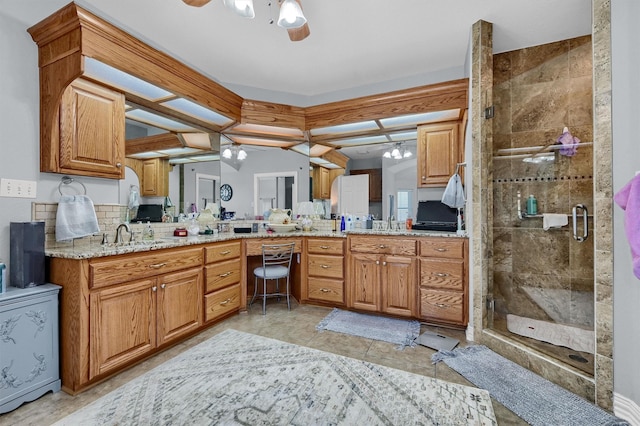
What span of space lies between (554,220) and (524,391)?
157cm

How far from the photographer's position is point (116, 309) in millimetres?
1914

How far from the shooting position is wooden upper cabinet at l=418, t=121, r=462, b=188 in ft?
10.1

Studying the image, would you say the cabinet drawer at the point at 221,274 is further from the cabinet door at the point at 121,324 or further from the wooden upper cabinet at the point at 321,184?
the wooden upper cabinet at the point at 321,184

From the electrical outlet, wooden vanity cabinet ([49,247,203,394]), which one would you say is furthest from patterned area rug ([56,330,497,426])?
the electrical outlet

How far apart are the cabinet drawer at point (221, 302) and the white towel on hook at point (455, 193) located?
2.40m

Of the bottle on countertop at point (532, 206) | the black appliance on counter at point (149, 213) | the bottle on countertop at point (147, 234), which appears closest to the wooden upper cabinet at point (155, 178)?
the black appliance on counter at point (149, 213)

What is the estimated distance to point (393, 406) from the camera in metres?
1.62

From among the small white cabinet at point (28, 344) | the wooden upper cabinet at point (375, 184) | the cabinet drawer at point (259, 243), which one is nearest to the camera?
the small white cabinet at point (28, 344)

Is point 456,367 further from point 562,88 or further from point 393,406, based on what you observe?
point 562,88

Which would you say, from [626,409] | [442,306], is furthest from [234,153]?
[626,409]

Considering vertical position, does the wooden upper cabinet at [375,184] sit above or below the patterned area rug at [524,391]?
above

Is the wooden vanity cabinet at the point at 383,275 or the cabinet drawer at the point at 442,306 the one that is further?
the wooden vanity cabinet at the point at 383,275

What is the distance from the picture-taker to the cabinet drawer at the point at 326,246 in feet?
10.5

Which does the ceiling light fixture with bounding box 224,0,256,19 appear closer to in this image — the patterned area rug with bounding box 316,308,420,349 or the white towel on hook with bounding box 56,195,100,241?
the white towel on hook with bounding box 56,195,100,241
